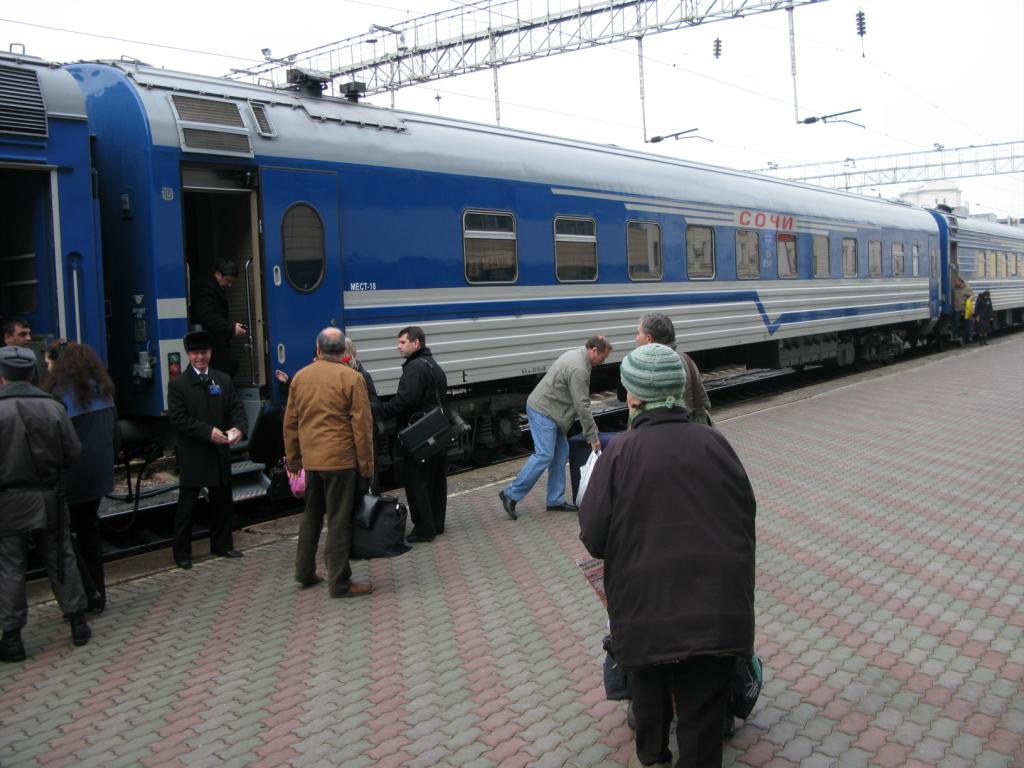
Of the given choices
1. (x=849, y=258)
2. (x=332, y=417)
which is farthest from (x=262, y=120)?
(x=849, y=258)

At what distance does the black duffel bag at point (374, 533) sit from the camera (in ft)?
20.2

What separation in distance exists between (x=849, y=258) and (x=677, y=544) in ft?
55.7

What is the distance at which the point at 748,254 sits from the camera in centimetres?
1511

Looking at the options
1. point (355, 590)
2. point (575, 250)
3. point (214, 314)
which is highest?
point (575, 250)

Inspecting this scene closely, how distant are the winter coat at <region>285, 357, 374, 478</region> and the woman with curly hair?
1.18 metres

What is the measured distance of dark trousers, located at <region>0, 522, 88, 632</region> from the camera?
16.8ft

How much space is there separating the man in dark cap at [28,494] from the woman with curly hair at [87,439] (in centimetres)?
37

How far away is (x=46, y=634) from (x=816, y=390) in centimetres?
1433

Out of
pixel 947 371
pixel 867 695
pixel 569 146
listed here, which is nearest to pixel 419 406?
pixel 867 695

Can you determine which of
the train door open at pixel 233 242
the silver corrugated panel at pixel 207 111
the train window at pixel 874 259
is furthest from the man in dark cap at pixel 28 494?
the train window at pixel 874 259

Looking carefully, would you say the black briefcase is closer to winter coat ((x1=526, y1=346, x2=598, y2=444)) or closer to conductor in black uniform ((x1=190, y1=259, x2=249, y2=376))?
winter coat ((x1=526, y1=346, x2=598, y2=444))

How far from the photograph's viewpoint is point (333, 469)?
6.06m

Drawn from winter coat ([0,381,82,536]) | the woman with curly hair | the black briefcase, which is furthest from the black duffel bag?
winter coat ([0,381,82,536])

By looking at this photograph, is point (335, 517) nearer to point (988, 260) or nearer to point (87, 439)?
point (87, 439)
